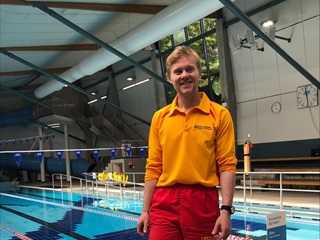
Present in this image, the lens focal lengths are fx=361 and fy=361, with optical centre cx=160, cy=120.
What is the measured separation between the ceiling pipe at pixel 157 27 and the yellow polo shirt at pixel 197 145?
7823 mm

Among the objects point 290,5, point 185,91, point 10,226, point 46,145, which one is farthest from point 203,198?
point 46,145

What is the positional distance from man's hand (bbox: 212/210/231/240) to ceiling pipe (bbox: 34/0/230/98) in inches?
318

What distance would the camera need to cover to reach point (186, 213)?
1.61m


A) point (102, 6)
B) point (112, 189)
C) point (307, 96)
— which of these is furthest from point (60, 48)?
point (307, 96)

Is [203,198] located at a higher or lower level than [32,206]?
higher

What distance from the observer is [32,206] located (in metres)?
11.7

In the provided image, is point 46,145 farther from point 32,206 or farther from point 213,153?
point 213,153

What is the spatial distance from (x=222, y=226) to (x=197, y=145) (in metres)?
0.38

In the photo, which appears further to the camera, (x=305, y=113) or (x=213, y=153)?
(x=305, y=113)

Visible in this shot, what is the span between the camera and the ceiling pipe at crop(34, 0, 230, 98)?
9238 mm

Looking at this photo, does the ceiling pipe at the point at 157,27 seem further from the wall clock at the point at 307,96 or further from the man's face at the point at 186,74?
the man's face at the point at 186,74

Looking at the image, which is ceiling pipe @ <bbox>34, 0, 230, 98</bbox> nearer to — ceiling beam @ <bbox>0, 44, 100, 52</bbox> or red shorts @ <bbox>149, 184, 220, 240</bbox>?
ceiling beam @ <bbox>0, 44, 100, 52</bbox>

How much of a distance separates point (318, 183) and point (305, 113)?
269 cm

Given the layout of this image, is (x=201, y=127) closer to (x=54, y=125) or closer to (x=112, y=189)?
(x=112, y=189)
